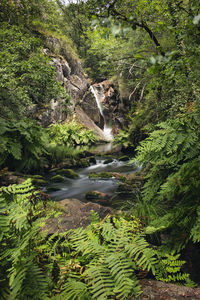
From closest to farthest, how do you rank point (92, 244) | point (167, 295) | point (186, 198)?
point (167, 295) → point (92, 244) → point (186, 198)

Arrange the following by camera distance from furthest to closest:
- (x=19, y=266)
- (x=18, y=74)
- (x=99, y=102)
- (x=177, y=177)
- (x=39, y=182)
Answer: (x=99, y=102), (x=18, y=74), (x=39, y=182), (x=177, y=177), (x=19, y=266)

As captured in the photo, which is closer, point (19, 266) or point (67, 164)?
point (19, 266)

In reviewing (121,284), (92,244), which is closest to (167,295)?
(121,284)

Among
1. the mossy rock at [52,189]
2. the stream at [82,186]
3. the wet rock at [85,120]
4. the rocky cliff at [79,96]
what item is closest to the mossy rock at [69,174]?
the stream at [82,186]

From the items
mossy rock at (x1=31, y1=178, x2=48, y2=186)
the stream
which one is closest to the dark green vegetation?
mossy rock at (x1=31, y1=178, x2=48, y2=186)

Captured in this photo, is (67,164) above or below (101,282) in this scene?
below

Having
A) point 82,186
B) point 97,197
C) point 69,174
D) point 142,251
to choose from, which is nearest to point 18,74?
point 69,174

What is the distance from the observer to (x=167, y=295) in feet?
3.16

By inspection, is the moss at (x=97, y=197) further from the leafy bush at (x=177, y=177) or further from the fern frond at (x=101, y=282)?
the fern frond at (x=101, y=282)

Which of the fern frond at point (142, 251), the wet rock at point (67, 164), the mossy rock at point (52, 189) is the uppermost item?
the fern frond at point (142, 251)

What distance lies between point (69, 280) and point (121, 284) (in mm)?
314

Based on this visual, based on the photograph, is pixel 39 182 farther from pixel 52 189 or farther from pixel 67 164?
pixel 67 164

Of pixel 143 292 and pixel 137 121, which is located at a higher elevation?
pixel 137 121

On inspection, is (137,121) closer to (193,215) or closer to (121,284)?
(193,215)
